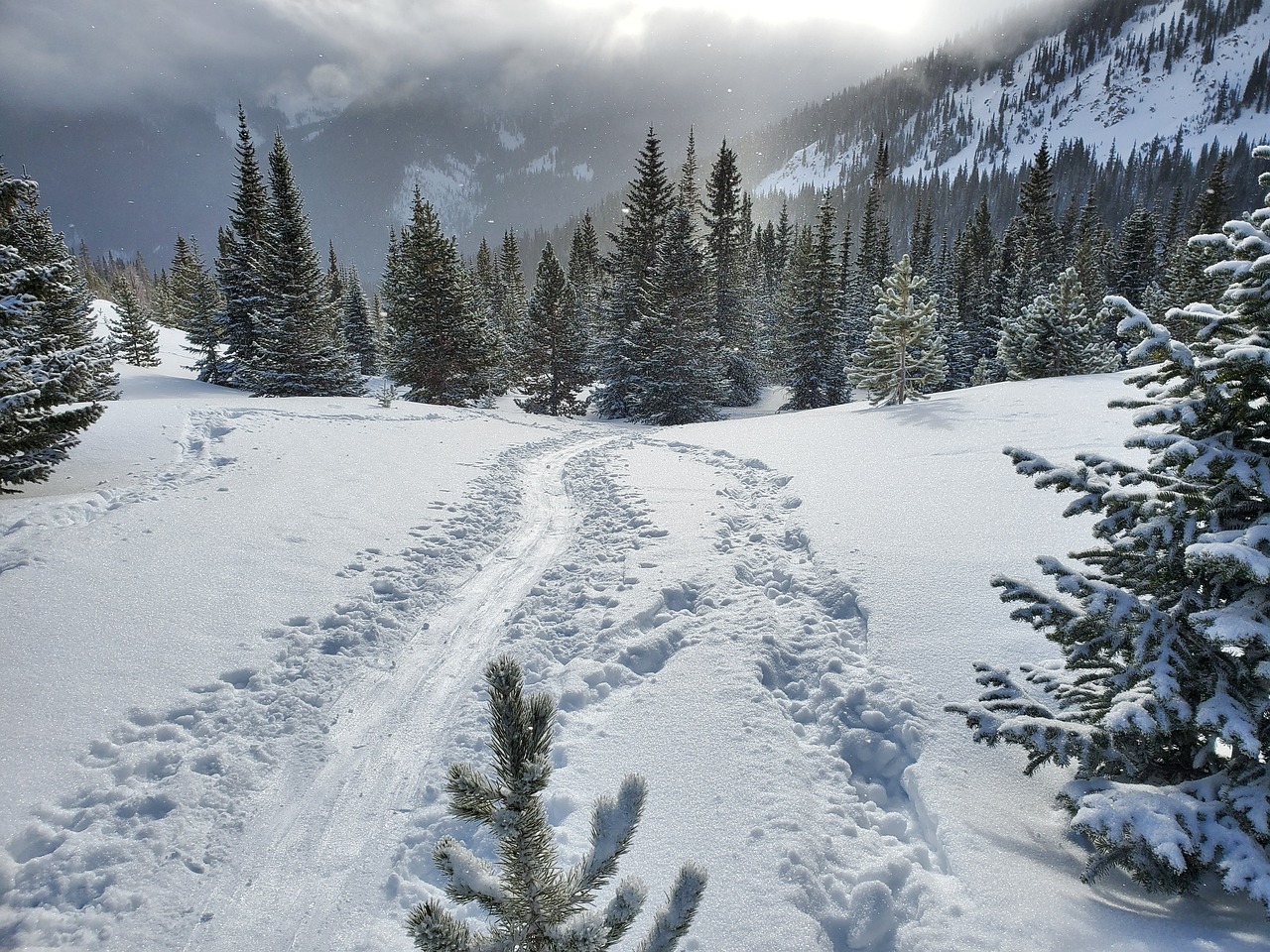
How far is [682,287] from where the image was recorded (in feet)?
102

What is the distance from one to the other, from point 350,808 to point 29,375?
8.92m

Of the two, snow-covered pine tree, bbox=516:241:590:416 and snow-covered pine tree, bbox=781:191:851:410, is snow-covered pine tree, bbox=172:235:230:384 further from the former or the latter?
snow-covered pine tree, bbox=781:191:851:410

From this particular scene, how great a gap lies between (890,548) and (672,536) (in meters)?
3.35

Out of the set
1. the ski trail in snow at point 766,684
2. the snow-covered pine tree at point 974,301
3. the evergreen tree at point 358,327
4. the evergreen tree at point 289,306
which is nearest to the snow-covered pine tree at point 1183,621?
the ski trail in snow at point 766,684

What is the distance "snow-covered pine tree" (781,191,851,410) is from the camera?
112ft

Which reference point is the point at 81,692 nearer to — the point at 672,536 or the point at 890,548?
the point at 672,536

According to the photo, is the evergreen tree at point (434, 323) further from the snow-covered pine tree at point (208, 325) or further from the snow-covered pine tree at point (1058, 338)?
the snow-covered pine tree at point (1058, 338)

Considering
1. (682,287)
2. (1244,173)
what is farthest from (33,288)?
(1244,173)

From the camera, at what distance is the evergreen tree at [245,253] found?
29.4 metres

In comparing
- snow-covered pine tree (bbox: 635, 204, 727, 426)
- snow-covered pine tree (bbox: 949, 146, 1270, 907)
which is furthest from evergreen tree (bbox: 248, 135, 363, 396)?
snow-covered pine tree (bbox: 949, 146, 1270, 907)

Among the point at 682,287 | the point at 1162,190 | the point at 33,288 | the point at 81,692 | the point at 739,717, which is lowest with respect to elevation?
the point at 739,717

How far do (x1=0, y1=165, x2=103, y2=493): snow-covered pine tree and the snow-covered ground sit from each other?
658 mm

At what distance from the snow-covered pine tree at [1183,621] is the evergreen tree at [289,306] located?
32618mm

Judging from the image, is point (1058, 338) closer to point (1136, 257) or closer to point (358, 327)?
point (1136, 257)
